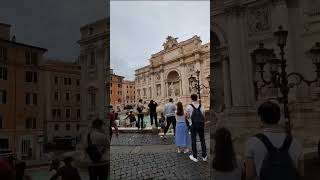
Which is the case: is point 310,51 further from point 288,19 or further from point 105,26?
point 105,26

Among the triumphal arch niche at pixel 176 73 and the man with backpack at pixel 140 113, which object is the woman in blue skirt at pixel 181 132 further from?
the man with backpack at pixel 140 113

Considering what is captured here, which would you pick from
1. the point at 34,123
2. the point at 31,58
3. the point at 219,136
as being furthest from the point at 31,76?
the point at 219,136

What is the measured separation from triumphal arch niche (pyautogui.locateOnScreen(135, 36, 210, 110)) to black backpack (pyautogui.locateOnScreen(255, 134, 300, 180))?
2.59ft

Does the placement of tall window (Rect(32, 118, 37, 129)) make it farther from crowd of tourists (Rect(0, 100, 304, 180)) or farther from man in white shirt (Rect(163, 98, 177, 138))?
man in white shirt (Rect(163, 98, 177, 138))

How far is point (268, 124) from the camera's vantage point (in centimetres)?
221

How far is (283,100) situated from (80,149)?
1512 mm

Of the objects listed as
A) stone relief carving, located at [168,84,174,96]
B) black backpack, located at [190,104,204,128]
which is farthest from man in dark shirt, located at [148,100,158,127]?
black backpack, located at [190,104,204,128]

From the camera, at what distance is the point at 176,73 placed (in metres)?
2.95

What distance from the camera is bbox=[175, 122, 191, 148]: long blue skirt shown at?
2.73m

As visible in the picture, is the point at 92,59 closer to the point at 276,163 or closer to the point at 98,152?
the point at 98,152

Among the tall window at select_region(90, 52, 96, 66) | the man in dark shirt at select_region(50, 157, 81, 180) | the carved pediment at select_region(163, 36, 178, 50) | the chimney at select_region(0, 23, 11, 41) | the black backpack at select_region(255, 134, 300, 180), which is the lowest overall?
the man in dark shirt at select_region(50, 157, 81, 180)

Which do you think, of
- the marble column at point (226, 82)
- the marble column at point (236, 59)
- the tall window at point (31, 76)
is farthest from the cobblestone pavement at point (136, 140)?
the tall window at point (31, 76)

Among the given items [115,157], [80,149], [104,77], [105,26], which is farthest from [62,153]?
[105,26]

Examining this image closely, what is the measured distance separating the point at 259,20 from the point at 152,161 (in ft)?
4.49
